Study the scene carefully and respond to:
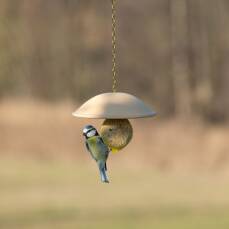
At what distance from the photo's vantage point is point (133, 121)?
23250 mm

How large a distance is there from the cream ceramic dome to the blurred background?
37.4 feet

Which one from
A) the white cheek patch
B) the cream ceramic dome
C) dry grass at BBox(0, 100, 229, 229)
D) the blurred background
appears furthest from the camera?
the blurred background

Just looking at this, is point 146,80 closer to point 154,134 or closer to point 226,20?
point 226,20

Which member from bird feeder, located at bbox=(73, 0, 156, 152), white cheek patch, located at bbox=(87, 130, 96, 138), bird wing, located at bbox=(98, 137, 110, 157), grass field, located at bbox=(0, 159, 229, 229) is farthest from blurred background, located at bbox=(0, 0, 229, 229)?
white cheek patch, located at bbox=(87, 130, 96, 138)

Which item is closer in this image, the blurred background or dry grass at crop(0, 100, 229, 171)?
the blurred background

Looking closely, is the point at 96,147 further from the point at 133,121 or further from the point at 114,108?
the point at 133,121

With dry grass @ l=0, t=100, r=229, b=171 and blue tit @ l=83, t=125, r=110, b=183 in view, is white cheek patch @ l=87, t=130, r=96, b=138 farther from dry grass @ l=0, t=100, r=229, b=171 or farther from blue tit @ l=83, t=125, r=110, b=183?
dry grass @ l=0, t=100, r=229, b=171

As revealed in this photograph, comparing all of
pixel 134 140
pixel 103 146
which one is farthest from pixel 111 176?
pixel 103 146

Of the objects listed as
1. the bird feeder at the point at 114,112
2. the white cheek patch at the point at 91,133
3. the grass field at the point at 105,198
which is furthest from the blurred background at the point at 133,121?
the white cheek patch at the point at 91,133

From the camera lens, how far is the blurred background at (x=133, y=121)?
60.7ft

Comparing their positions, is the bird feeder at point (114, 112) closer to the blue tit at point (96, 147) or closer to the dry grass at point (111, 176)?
the blue tit at point (96, 147)

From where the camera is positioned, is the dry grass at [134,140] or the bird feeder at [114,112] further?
the dry grass at [134,140]

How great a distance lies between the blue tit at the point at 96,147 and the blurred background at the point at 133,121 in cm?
1135

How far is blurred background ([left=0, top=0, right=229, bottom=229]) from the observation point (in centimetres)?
1850
